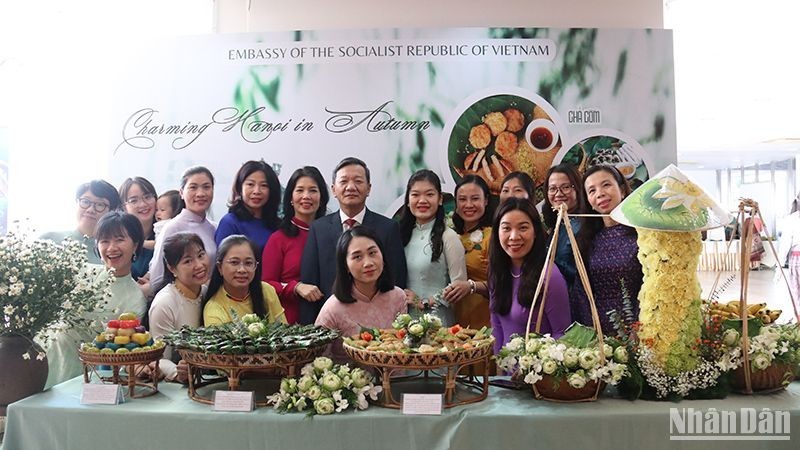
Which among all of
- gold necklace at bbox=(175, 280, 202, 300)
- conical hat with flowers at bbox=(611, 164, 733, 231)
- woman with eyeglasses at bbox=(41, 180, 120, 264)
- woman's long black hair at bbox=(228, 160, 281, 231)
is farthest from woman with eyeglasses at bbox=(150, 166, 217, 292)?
conical hat with flowers at bbox=(611, 164, 733, 231)

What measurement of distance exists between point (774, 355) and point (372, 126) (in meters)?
2.48

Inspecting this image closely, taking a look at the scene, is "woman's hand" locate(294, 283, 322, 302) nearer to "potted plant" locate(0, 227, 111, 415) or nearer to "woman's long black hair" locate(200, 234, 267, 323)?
"woman's long black hair" locate(200, 234, 267, 323)

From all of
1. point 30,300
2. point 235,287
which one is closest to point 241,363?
point 235,287

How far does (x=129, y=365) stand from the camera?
2385 mm

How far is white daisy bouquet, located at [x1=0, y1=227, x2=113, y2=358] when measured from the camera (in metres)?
2.44

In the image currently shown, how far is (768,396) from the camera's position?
2.36 m

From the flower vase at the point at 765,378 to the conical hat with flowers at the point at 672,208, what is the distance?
1.82ft

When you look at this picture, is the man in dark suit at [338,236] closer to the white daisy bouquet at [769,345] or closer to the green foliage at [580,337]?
the green foliage at [580,337]

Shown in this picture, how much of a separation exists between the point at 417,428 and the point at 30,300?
1.49 meters

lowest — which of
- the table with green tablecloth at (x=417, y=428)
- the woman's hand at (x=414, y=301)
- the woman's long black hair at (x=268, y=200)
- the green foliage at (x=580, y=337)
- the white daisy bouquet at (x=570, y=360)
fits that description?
the table with green tablecloth at (x=417, y=428)

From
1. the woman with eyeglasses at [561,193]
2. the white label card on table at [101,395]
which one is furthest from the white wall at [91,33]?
the white label card on table at [101,395]

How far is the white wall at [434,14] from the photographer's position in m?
4.13

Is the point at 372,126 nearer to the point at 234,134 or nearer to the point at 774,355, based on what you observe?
the point at 234,134

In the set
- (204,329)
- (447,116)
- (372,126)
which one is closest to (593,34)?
(447,116)
